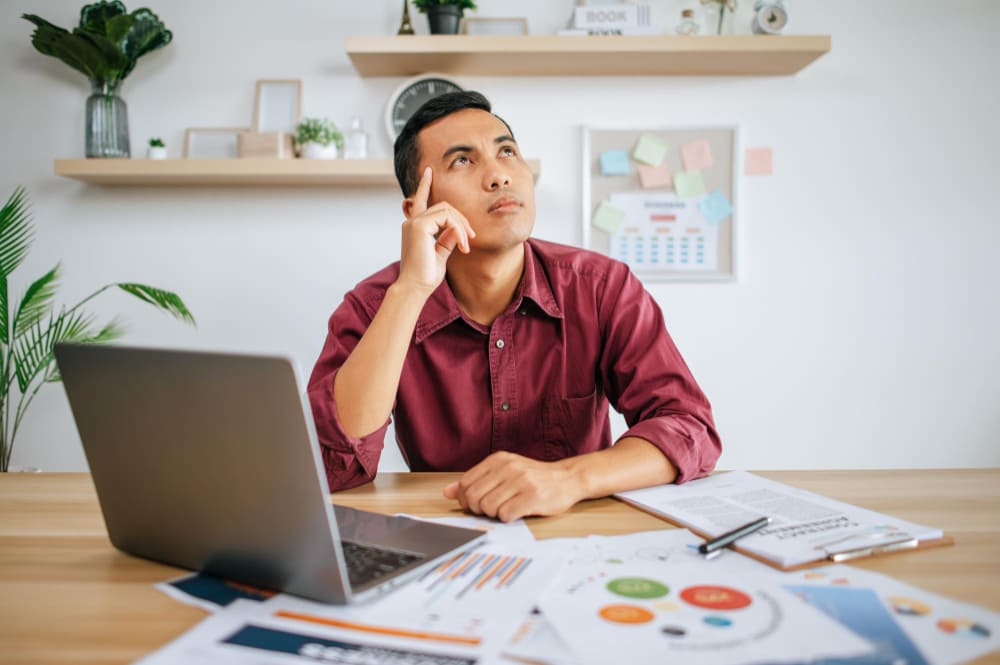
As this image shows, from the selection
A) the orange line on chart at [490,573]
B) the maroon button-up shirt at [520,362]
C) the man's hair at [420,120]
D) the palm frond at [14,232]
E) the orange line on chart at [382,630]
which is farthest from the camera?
the palm frond at [14,232]

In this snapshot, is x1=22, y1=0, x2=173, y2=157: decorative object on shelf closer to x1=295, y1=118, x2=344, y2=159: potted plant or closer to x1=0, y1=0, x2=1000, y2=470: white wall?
x1=0, y1=0, x2=1000, y2=470: white wall

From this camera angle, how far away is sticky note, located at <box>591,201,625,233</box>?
2482 millimetres

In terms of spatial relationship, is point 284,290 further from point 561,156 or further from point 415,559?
point 415,559

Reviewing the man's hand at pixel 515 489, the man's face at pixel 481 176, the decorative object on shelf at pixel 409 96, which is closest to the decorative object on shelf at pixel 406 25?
the decorative object on shelf at pixel 409 96

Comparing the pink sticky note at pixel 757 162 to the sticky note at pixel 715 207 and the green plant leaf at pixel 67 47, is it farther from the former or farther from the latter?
the green plant leaf at pixel 67 47

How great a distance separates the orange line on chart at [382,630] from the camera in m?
0.55

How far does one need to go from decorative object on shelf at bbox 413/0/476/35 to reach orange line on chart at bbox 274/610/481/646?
81.7 inches

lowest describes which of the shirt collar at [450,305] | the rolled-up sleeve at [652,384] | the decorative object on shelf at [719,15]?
the rolled-up sleeve at [652,384]

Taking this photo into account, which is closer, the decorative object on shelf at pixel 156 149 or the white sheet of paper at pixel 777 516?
the white sheet of paper at pixel 777 516

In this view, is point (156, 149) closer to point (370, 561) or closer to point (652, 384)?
point (652, 384)

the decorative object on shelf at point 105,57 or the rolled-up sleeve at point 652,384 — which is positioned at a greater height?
the decorative object on shelf at point 105,57

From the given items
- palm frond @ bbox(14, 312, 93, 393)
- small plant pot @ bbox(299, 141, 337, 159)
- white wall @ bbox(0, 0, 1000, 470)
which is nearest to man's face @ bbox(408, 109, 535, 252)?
small plant pot @ bbox(299, 141, 337, 159)

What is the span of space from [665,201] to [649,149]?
19 cm

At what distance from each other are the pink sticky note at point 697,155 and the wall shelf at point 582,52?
0.82 feet
